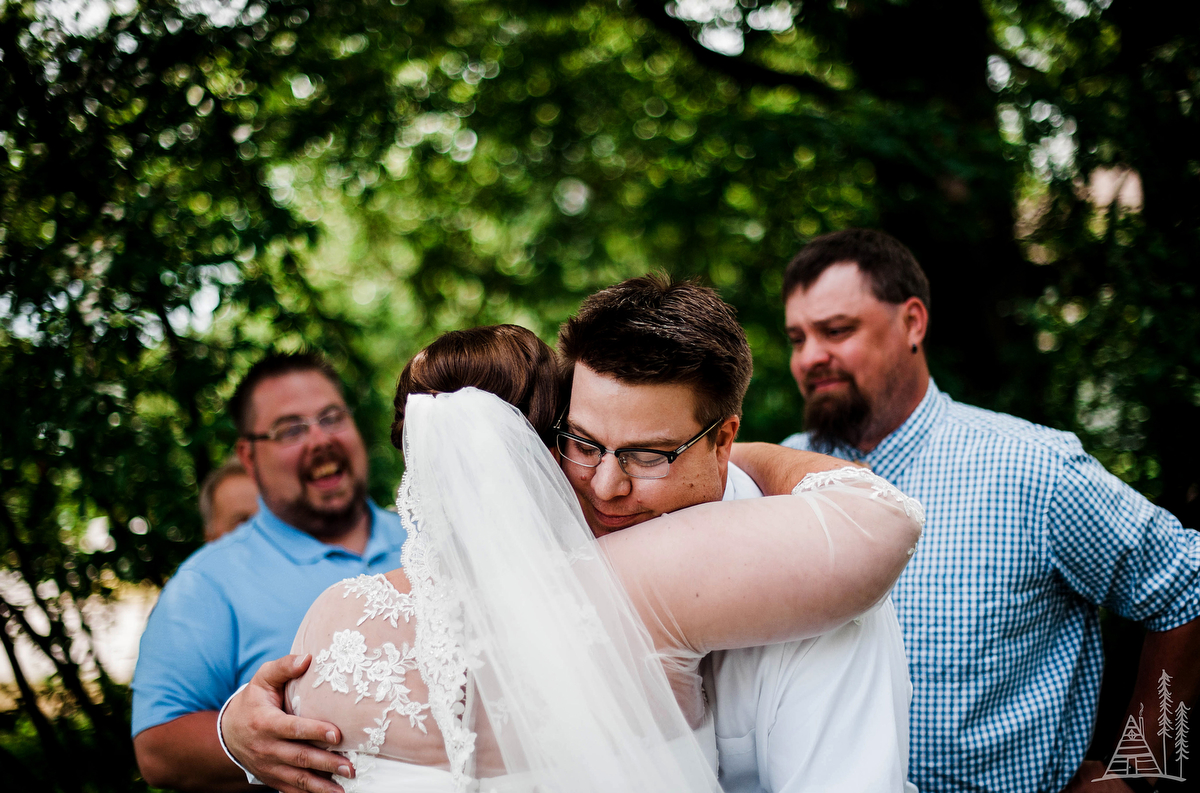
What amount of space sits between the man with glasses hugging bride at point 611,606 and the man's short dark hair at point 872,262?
4.28 ft

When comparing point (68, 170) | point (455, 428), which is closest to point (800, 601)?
point (455, 428)

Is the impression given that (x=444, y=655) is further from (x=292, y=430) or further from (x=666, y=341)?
(x=292, y=430)

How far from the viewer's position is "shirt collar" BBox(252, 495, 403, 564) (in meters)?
3.15

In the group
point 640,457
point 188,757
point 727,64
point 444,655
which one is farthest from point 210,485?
point 727,64

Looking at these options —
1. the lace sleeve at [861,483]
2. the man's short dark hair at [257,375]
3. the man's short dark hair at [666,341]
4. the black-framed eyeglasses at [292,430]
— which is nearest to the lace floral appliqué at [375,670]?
the man's short dark hair at [666,341]

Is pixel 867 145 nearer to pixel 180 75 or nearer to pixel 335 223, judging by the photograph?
pixel 180 75

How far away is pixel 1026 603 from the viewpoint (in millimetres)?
2477

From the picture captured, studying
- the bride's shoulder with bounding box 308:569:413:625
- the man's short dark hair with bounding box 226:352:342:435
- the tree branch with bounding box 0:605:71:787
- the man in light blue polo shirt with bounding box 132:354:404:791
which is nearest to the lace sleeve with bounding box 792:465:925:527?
the bride's shoulder with bounding box 308:569:413:625

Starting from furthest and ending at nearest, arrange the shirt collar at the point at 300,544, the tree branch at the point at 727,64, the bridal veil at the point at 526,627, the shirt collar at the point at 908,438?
the tree branch at the point at 727,64 → the shirt collar at the point at 300,544 → the shirt collar at the point at 908,438 → the bridal veil at the point at 526,627

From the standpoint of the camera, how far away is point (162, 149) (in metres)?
3.68

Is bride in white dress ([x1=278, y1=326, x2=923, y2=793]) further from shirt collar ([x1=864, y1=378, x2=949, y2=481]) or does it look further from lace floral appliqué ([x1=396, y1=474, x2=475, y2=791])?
shirt collar ([x1=864, y1=378, x2=949, y2=481])

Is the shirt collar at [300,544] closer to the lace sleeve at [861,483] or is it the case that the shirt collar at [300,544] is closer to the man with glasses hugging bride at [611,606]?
the man with glasses hugging bride at [611,606]

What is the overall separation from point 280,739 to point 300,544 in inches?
61.5

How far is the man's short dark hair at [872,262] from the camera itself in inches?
116
